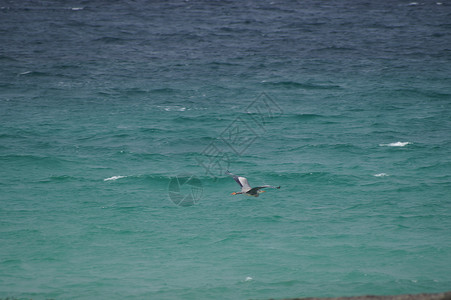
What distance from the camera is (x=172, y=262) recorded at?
45.7 meters

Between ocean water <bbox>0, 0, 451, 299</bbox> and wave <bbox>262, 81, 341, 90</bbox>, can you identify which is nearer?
ocean water <bbox>0, 0, 451, 299</bbox>

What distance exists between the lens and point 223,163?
66.8 m

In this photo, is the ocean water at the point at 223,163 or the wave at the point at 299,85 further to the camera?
the wave at the point at 299,85

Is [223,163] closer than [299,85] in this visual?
Yes

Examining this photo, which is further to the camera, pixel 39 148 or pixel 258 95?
pixel 258 95

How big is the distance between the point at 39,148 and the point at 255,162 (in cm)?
2360

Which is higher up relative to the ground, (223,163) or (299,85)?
(299,85)

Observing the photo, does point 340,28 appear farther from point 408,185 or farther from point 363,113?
point 408,185

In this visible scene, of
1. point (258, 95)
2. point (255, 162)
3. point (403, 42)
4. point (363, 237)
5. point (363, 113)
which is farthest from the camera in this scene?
point (403, 42)

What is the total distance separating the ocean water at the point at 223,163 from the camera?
144ft

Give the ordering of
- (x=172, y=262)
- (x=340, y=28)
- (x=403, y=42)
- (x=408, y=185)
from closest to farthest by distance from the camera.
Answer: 1. (x=172, y=262)
2. (x=408, y=185)
3. (x=403, y=42)
4. (x=340, y=28)

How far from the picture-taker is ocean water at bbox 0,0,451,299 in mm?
43844

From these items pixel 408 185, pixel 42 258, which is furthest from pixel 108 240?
pixel 408 185

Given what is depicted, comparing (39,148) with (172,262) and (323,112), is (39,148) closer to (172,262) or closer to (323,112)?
(172,262)
